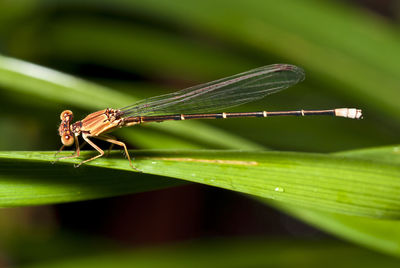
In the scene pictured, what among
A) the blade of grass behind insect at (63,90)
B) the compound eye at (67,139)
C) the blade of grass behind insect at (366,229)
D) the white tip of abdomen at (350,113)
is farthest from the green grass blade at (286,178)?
the white tip of abdomen at (350,113)

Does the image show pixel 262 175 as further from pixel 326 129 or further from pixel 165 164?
pixel 326 129

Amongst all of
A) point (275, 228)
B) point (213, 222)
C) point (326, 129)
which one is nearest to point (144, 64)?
point (326, 129)

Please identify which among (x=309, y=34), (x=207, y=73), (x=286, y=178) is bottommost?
(x=286, y=178)

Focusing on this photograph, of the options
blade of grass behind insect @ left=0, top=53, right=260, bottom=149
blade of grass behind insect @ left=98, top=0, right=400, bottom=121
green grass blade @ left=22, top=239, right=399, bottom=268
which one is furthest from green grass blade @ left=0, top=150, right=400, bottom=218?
blade of grass behind insect @ left=98, top=0, right=400, bottom=121

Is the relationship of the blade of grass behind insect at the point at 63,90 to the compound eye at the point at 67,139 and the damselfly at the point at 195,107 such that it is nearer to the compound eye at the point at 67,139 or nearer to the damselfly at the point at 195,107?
the damselfly at the point at 195,107

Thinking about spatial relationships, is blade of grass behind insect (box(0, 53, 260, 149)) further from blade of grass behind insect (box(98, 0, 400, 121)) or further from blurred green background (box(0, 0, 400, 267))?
blade of grass behind insect (box(98, 0, 400, 121))

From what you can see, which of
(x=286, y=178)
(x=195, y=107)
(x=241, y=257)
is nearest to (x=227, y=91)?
(x=195, y=107)

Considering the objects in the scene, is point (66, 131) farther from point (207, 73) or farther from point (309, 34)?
point (309, 34)
